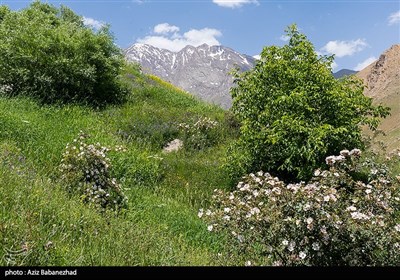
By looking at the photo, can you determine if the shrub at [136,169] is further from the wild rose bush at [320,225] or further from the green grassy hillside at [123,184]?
the wild rose bush at [320,225]

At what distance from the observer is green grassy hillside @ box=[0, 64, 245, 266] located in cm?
444

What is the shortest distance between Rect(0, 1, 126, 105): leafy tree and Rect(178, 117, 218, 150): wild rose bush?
354cm

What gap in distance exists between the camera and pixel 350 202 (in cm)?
532

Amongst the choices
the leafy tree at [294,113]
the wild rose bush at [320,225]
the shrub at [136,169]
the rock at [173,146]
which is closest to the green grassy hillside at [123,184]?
the shrub at [136,169]

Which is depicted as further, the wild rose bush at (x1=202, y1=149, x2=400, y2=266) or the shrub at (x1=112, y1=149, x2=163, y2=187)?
the shrub at (x1=112, y1=149, x2=163, y2=187)

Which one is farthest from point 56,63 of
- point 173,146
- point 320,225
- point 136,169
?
point 320,225

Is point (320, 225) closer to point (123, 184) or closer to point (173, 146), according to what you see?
point (123, 184)

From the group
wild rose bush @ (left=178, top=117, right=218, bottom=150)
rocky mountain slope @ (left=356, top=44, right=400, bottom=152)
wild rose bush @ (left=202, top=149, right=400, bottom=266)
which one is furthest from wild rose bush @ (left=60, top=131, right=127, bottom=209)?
rocky mountain slope @ (left=356, top=44, right=400, bottom=152)

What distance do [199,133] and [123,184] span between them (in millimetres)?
5909

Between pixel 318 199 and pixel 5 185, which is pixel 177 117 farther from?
pixel 318 199

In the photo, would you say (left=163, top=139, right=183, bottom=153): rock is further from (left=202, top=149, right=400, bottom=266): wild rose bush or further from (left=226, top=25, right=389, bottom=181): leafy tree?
(left=202, top=149, right=400, bottom=266): wild rose bush

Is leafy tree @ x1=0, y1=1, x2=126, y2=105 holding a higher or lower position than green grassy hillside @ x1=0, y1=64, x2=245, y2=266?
higher

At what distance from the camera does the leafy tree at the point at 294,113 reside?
1049 cm
